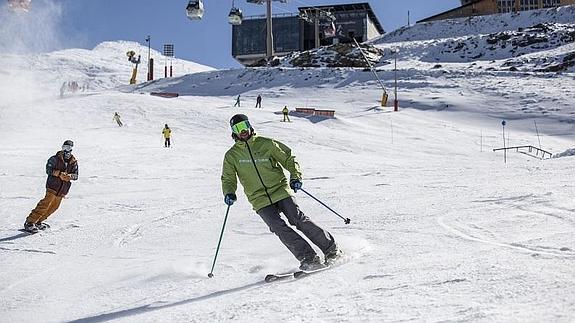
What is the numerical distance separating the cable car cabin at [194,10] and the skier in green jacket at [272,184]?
32.8 meters

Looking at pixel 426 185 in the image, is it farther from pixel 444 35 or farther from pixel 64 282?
pixel 444 35

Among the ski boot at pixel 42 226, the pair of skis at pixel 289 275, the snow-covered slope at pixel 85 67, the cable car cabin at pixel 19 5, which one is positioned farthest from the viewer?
the snow-covered slope at pixel 85 67

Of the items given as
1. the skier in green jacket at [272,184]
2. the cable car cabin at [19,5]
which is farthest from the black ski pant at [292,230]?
the cable car cabin at [19,5]

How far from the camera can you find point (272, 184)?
4.94 m

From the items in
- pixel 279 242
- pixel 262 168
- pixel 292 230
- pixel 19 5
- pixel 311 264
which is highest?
pixel 19 5

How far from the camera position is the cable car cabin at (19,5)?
22312 mm

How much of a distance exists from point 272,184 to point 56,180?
4.69 m

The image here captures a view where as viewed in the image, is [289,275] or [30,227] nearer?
[289,275]

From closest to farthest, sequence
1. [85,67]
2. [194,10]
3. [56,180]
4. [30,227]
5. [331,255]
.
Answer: [331,255] < [30,227] < [56,180] < [194,10] < [85,67]

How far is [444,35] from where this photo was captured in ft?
205

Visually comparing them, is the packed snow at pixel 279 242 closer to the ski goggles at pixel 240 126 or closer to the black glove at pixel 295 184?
the black glove at pixel 295 184

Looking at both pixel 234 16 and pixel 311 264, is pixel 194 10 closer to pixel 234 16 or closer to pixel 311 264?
pixel 234 16

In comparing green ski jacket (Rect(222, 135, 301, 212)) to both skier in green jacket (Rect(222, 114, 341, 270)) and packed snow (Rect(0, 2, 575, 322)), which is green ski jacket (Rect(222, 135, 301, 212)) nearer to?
skier in green jacket (Rect(222, 114, 341, 270))

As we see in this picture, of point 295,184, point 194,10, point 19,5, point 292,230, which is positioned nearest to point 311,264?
point 292,230
